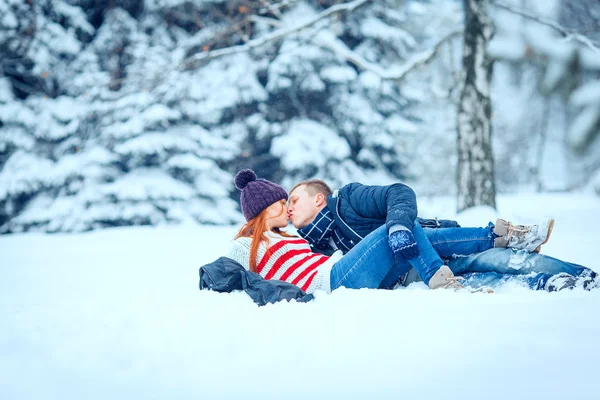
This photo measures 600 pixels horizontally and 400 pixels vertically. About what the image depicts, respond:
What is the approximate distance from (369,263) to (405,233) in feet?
0.92

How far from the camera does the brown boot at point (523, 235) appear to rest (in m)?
2.63

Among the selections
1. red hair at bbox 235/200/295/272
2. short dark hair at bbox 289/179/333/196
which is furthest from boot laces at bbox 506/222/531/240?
red hair at bbox 235/200/295/272

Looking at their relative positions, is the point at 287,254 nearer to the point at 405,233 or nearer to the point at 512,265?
the point at 405,233

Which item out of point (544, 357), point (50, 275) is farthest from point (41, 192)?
point (544, 357)

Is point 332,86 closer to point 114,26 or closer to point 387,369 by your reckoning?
point 114,26

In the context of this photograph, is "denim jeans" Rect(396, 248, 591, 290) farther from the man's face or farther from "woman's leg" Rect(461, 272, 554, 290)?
the man's face

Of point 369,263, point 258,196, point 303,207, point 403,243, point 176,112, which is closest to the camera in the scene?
point 403,243

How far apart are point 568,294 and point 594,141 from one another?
6.73 ft

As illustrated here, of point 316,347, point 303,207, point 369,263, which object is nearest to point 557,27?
point 303,207

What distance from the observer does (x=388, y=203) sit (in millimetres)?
2736

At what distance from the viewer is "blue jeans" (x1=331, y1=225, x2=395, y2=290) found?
8.59 feet

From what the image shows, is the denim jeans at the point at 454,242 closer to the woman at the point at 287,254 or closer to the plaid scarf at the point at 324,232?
the woman at the point at 287,254

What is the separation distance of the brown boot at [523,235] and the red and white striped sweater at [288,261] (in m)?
0.93

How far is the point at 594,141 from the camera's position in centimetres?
381
